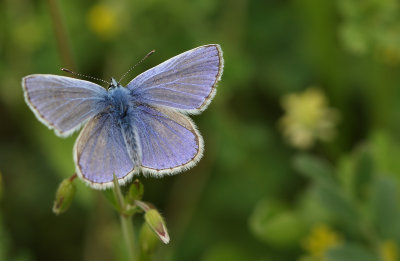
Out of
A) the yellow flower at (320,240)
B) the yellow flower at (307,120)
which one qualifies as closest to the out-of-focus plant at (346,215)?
the yellow flower at (320,240)

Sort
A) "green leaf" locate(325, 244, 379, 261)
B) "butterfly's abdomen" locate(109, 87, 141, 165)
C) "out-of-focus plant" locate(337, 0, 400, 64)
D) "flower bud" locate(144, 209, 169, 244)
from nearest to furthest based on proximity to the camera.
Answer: "flower bud" locate(144, 209, 169, 244) < "butterfly's abdomen" locate(109, 87, 141, 165) < "green leaf" locate(325, 244, 379, 261) < "out-of-focus plant" locate(337, 0, 400, 64)

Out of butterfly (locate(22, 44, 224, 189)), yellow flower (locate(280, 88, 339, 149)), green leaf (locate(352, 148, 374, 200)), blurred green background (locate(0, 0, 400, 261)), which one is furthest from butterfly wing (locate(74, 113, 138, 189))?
yellow flower (locate(280, 88, 339, 149))

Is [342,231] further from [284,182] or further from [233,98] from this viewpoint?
[233,98]

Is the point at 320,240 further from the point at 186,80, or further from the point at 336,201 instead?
the point at 186,80

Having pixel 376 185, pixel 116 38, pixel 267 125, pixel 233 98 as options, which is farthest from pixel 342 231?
pixel 116 38

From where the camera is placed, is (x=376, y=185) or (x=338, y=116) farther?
(x=338, y=116)

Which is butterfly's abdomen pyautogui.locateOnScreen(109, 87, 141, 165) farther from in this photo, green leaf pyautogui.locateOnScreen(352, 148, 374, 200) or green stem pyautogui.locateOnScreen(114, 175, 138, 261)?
green leaf pyautogui.locateOnScreen(352, 148, 374, 200)

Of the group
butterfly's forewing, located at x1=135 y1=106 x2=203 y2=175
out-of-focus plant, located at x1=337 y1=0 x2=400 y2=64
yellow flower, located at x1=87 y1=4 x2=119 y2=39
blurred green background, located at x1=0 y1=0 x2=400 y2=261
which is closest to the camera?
butterfly's forewing, located at x1=135 y1=106 x2=203 y2=175
